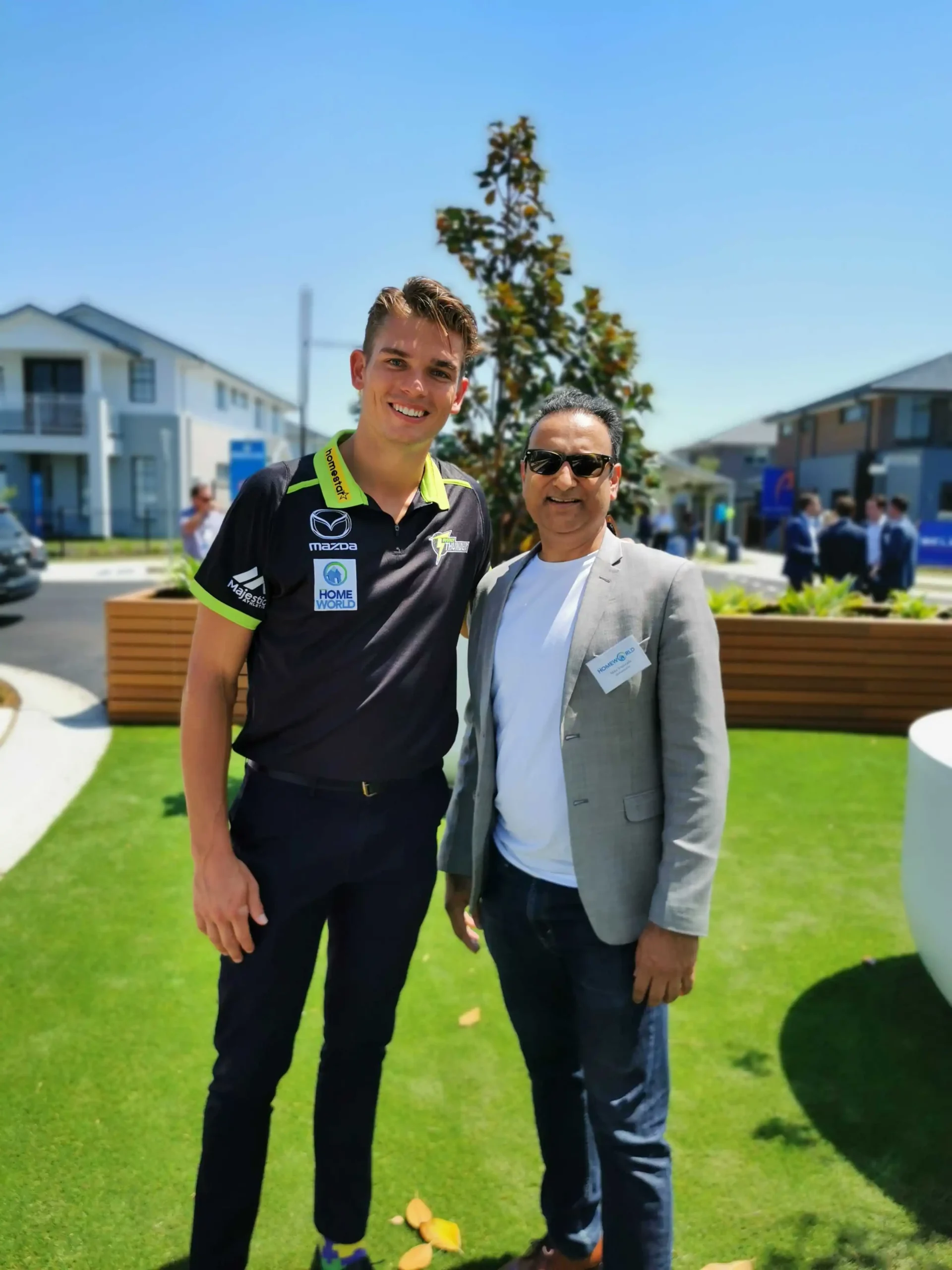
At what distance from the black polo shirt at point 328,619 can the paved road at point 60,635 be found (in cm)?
653

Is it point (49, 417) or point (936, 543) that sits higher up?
point (49, 417)

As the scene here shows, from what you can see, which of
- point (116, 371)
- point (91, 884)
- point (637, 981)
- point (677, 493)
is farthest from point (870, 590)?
point (677, 493)

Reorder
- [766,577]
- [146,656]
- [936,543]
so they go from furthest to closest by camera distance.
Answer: [936,543]
[766,577]
[146,656]

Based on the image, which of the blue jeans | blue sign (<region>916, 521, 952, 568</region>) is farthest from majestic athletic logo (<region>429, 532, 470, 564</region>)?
blue sign (<region>916, 521, 952, 568</region>)

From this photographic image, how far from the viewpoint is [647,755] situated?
5.99ft

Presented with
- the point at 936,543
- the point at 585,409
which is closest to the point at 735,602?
the point at 585,409

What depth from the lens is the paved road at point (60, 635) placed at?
8.99 meters

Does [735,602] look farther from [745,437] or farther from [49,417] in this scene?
[745,437]

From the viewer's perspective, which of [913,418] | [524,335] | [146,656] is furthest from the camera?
[913,418]

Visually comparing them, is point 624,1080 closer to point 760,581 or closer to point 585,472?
point 585,472

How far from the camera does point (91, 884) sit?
420 cm

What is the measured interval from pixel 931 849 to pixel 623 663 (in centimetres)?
162

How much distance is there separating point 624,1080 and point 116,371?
3394cm

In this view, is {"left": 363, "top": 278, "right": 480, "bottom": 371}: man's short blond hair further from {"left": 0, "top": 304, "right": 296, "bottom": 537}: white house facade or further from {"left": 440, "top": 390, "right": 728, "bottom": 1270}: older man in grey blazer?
{"left": 0, "top": 304, "right": 296, "bottom": 537}: white house facade
